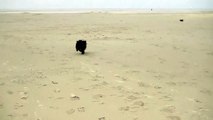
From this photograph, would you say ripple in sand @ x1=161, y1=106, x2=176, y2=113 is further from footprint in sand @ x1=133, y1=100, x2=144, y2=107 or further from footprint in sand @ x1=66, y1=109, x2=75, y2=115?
footprint in sand @ x1=66, y1=109, x2=75, y2=115

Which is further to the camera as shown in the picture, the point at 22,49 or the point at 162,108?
the point at 22,49

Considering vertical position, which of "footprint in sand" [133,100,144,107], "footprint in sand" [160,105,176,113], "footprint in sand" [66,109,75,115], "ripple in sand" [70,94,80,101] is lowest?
"footprint in sand" [66,109,75,115]

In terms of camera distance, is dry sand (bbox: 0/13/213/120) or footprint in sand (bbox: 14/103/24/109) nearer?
dry sand (bbox: 0/13/213/120)

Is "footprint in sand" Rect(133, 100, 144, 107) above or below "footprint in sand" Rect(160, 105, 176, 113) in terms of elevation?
above

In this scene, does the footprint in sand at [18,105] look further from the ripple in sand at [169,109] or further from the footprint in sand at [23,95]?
the ripple in sand at [169,109]

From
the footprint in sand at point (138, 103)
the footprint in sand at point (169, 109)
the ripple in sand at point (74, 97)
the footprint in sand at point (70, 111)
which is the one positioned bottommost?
the footprint in sand at point (70, 111)

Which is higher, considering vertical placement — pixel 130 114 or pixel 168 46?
pixel 168 46

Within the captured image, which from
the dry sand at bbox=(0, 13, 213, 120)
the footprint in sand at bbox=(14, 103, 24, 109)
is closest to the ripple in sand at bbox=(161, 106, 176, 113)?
the dry sand at bbox=(0, 13, 213, 120)

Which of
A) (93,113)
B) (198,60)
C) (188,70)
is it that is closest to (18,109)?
(93,113)

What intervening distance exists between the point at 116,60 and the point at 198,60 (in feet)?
7.22

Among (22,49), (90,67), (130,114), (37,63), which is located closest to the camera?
(130,114)

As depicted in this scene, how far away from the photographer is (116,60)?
388 inches

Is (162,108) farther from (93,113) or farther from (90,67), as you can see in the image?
(90,67)

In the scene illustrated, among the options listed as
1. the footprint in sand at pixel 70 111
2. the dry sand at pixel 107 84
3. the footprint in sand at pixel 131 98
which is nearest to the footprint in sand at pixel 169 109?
the dry sand at pixel 107 84
